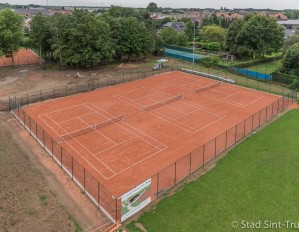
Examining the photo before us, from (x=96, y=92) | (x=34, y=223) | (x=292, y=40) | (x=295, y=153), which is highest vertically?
(x=292, y=40)

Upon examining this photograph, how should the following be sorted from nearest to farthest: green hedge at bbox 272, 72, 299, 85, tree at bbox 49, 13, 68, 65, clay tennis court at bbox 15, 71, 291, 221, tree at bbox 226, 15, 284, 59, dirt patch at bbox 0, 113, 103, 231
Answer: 1. dirt patch at bbox 0, 113, 103, 231
2. clay tennis court at bbox 15, 71, 291, 221
3. green hedge at bbox 272, 72, 299, 85
4. tree at bbox 49, 13, 68, 65
5. tree at bbox 226, 15, 284, 59

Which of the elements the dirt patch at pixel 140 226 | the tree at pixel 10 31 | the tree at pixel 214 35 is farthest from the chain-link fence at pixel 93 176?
the tree at pixel 214 35

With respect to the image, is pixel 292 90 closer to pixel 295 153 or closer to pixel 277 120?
pixel 277 120

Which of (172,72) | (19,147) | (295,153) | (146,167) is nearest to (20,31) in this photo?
(172,72)

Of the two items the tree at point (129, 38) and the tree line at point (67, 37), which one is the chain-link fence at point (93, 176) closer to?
the tree line at point (67, 37)

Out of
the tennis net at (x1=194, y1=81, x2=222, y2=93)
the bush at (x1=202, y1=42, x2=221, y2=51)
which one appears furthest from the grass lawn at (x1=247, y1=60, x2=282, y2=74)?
the bush at (x1=202, y1=42, x2=221, y2=51)

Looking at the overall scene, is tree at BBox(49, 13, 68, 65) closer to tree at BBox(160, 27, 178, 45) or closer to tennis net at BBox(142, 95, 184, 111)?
tennis net at BBox(142, 95, 184, 111)
